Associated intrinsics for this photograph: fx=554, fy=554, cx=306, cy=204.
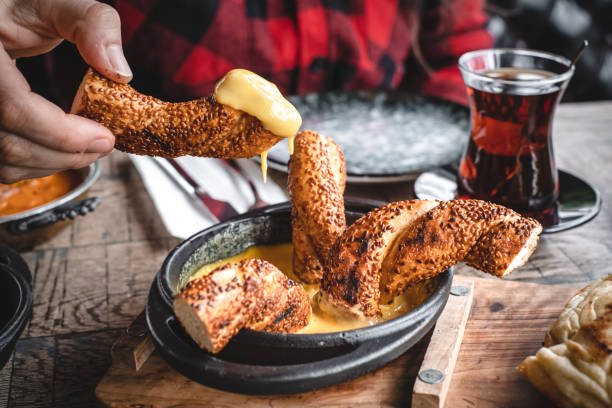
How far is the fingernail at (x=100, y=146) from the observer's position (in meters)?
0.79

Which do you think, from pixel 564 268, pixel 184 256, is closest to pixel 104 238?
pixel 184 256

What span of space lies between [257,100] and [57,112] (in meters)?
0.31

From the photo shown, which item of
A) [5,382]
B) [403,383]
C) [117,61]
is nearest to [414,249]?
[403,383]

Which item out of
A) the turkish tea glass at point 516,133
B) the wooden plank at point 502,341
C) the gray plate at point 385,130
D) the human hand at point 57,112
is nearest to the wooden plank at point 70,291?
the human hand at point 57,112

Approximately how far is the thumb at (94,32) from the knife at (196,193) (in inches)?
17.0

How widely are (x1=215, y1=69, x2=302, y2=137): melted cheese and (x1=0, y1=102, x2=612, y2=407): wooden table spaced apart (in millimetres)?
430

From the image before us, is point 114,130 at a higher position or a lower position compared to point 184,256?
higher

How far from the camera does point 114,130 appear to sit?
79 centimetres

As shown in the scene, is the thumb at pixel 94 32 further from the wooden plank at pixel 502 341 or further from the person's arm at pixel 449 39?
the person's arm at pixel 449 39

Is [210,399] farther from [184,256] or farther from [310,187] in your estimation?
[310,187]

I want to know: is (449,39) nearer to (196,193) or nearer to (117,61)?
(196,193)

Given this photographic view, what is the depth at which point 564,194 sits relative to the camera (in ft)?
3.90

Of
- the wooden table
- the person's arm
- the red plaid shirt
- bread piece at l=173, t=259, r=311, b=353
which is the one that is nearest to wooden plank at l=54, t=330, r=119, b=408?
the wooden table

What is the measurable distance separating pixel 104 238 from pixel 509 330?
32.2 inches
